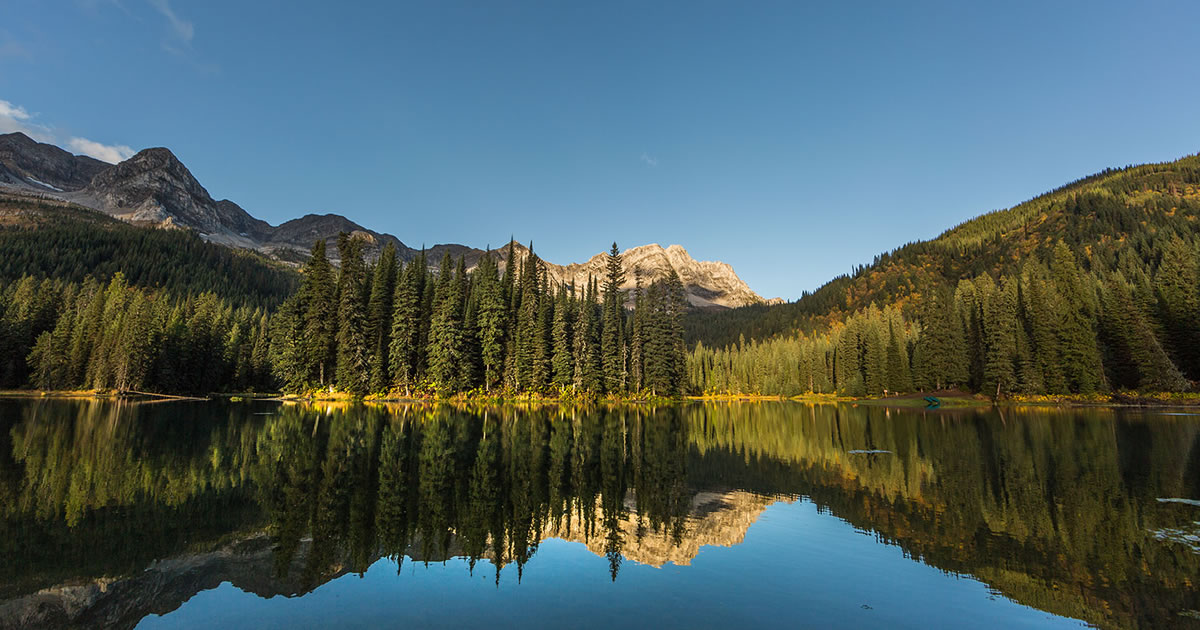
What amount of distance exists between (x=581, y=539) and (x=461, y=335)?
205 feet

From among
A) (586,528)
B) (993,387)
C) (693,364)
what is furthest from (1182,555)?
(693,364)

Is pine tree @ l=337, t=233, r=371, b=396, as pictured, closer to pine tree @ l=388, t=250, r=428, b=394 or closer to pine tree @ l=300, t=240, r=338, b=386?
pine tree @ l=300, t=240, r=338, b=386

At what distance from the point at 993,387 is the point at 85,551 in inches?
4134

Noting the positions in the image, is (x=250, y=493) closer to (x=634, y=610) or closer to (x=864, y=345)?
(x=634, y=610)

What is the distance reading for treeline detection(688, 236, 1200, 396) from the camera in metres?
71.9

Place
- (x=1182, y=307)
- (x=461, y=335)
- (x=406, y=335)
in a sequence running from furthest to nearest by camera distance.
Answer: (x=1182, y=307) → (x=461, y=335) → (x=406, y=335)

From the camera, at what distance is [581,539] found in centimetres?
1311

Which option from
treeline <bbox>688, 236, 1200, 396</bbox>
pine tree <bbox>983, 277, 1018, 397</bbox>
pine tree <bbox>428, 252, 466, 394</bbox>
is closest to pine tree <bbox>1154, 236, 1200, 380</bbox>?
treeline <bbox>688, 236, 1200, 396</bbox>

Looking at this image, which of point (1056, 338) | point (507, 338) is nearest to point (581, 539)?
point (507, 338)

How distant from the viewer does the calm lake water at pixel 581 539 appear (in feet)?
29.1

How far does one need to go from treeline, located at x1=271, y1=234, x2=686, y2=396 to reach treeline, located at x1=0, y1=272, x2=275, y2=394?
15034 millimetres

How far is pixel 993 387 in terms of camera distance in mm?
83562

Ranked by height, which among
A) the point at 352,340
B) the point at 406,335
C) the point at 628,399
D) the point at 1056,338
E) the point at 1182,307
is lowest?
the point at 628,399

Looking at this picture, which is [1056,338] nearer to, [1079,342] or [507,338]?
[1079,342]
